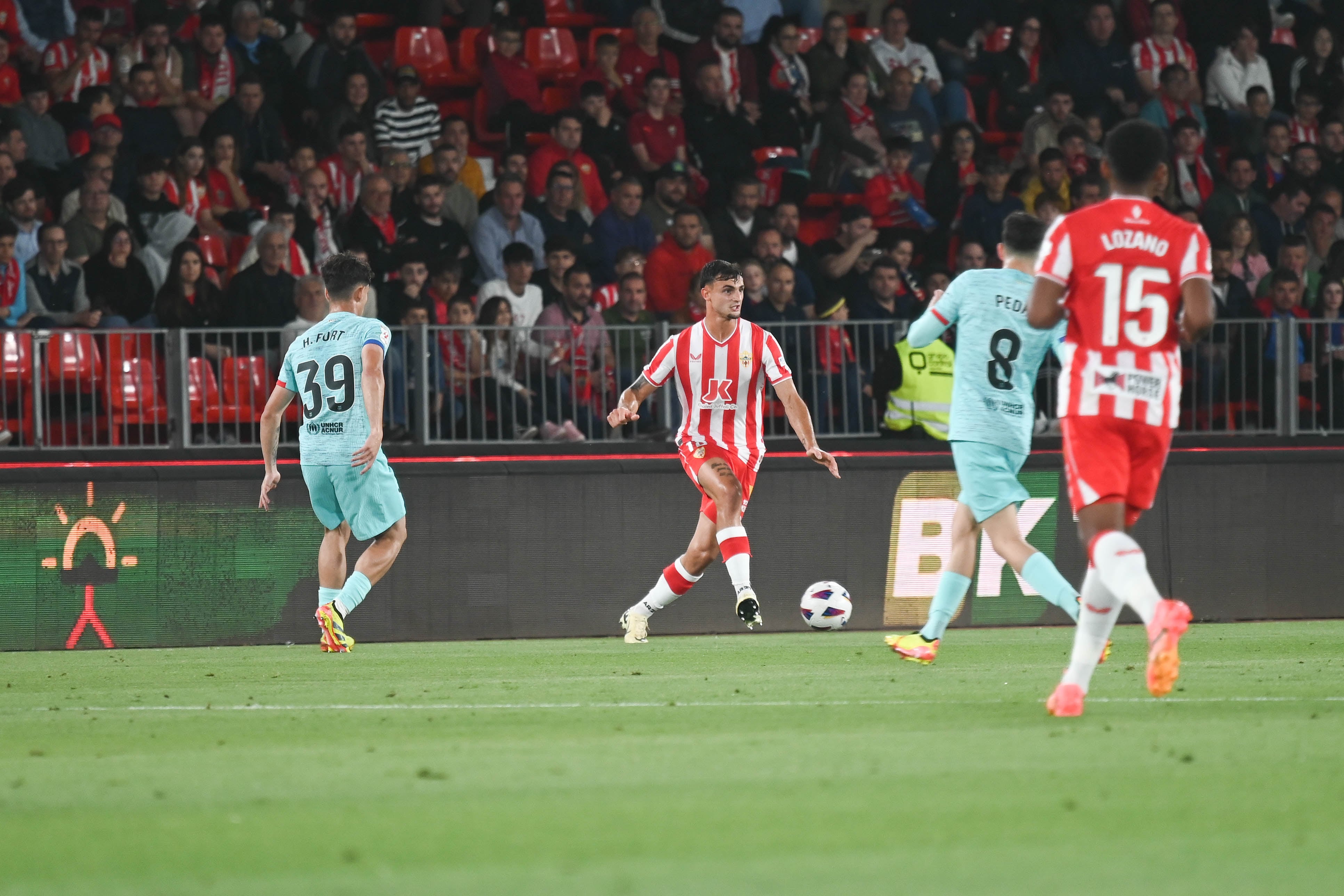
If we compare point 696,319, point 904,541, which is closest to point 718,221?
point 696,319

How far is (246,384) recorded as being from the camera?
13.4m

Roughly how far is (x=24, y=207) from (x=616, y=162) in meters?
5.64

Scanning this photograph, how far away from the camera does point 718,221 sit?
1664 centimetres

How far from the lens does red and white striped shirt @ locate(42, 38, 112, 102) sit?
1669 centimetres

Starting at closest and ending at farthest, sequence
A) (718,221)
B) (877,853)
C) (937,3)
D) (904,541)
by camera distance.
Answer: (877,853)
(904,541)
(718,221)
(937,3)

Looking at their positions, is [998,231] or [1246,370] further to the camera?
[998,231]

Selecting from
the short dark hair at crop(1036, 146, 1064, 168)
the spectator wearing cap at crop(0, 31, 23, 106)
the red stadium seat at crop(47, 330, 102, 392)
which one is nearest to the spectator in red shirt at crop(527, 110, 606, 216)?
the short dark hair at crop(1036, 146, 1064, 168)

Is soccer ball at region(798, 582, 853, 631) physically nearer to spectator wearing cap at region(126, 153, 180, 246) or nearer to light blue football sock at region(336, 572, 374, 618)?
light blue football sock at region(336, 572, 374, 618)

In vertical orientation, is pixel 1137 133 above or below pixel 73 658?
above

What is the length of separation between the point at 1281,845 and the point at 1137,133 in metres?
3.18

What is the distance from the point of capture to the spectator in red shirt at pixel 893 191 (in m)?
17.9

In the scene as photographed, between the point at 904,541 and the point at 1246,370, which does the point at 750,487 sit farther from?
the point at 1246,370

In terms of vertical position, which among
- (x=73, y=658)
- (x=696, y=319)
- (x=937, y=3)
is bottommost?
(x=73, y=658)

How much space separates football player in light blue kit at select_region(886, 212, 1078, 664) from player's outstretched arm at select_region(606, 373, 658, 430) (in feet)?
8.06
